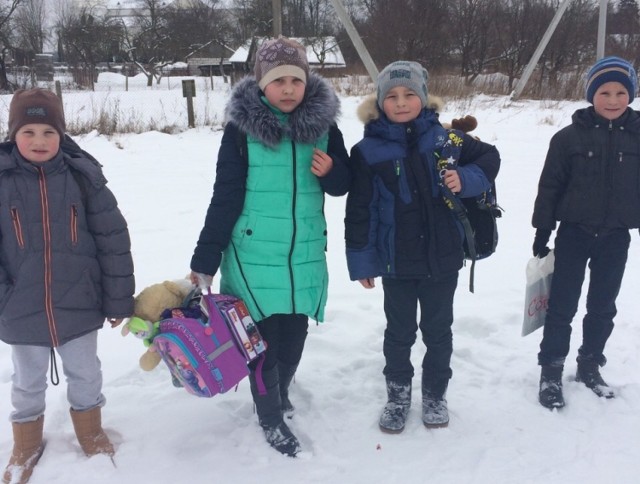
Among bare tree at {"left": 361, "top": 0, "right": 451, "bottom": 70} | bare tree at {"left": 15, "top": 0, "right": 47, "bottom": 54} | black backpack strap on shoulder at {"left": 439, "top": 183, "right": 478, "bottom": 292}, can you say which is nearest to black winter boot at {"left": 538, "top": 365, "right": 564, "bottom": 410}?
black backpack strap on shoulder at {"left": 439, "top": 183, "right": 478, "bottom": 292}

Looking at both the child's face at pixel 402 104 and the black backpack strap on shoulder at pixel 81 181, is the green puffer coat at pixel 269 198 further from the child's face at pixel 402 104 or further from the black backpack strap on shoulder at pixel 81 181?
the black backpack strap on shoulder at pixel 81 181

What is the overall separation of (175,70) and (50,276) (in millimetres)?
34687

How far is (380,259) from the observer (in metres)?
2.32

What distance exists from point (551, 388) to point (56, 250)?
7.39ft

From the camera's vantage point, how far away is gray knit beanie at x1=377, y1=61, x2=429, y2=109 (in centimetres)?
217

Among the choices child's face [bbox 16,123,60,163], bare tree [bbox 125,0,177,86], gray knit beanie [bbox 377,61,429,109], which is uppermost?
bare tree [bbox 125,0,177,86]

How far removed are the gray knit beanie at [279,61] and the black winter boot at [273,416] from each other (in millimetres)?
1201

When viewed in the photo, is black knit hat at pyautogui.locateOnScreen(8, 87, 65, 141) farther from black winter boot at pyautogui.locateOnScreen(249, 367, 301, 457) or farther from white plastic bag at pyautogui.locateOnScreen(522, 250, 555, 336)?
white plastic bag at pyautogui.locateOnScreen(522, 250, 555, 336)

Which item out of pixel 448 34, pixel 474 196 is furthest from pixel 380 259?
pixel 448 34

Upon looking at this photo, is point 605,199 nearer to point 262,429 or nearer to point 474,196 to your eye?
point 474,196

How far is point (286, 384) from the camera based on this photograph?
8.31ft

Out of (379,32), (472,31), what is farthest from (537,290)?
(472,31)

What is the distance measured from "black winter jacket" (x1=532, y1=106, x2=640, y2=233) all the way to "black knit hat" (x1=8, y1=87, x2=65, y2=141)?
81.2 inches

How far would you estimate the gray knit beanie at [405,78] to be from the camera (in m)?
2.17
